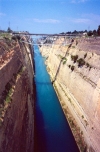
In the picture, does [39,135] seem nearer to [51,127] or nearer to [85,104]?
[51,127]

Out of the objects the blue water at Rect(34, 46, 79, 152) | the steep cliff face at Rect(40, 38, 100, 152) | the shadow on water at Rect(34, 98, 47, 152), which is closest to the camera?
the steep cliff face at Rect(40, 38, 100, 152)

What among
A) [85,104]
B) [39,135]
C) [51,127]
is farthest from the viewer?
[51,127]

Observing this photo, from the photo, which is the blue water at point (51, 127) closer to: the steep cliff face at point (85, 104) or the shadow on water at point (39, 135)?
the shadow on water at point (39, 135)

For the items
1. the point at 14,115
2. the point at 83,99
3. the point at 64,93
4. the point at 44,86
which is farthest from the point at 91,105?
the point at 44,86

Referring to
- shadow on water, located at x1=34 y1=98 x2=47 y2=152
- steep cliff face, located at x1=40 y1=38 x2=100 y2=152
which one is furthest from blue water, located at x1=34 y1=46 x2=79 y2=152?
steep cliff face, located at x1=40 y1=38 x2=100 y2=152

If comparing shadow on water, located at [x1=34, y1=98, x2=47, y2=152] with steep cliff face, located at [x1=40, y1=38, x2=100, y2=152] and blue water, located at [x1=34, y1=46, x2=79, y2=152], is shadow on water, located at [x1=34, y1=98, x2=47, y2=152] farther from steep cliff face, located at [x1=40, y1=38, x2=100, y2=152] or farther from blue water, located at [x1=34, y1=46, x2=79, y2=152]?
steep cliff face, located at [x1=40, y1=38, x2=100, y2=152]

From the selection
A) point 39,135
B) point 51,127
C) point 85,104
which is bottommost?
point 51,127

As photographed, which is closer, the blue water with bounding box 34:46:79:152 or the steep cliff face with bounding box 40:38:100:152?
the steep cliff face with bounding box 40:38:100:152

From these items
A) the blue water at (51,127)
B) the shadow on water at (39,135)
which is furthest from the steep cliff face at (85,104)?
the shadow on water at (39,135)

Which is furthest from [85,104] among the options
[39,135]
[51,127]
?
[39,135]

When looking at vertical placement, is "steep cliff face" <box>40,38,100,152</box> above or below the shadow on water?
above
